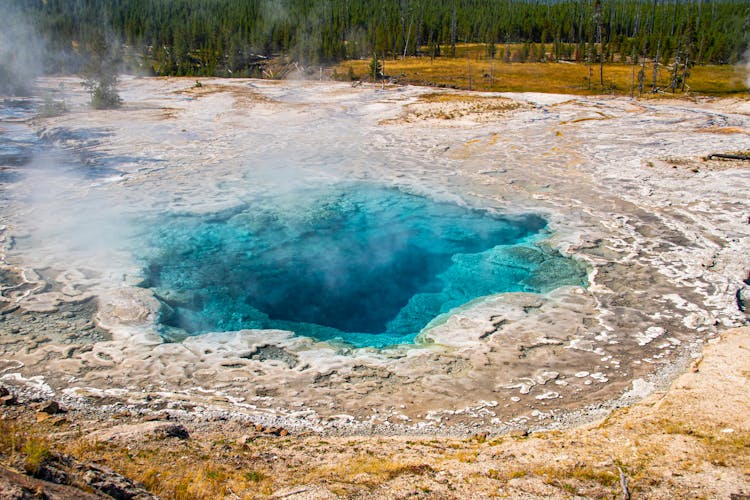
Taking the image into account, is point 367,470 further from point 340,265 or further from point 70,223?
point 70,223

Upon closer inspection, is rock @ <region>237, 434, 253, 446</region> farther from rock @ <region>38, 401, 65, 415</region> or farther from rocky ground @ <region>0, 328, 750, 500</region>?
rock @ <region>38, 401, 65, 415</region>

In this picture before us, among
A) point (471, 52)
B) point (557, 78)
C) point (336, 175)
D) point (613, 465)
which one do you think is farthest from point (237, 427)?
point (471, 52)

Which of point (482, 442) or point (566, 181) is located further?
point (566, 181)

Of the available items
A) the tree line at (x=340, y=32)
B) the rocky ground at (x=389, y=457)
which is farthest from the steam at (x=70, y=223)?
the tree line at (x=340, y=32)

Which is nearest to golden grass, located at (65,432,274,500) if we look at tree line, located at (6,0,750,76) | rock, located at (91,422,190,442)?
rock, located at (91,422,190,442)

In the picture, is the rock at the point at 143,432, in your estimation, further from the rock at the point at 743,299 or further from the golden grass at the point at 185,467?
the rock at the point at 743,299

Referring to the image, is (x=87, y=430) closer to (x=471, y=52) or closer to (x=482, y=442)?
(x=482, y=442)
